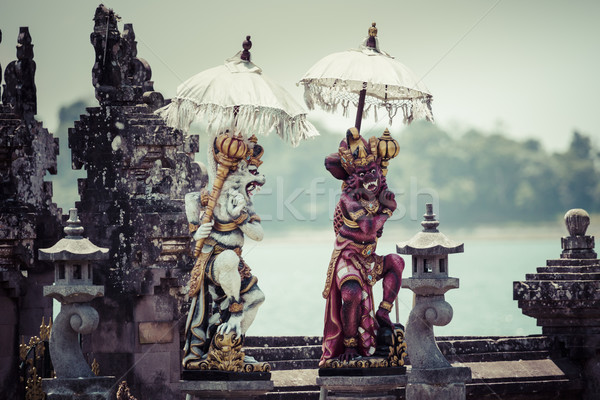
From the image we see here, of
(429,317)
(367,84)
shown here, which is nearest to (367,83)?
(367,84)

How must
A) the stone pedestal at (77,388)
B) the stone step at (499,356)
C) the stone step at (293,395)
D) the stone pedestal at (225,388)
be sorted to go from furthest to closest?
the stone step at (499,356), the stone step at (293,395), the stone pedestal at (77,388), the stone pedestal at (225,388)

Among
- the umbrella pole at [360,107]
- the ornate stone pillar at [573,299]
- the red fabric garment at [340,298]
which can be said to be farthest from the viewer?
the ornate stone pillar at [573,299]

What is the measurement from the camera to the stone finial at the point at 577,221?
18000 mm

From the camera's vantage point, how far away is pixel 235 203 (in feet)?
48.2

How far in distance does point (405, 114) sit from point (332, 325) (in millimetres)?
2789

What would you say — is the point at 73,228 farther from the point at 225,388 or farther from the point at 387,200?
the point at 387,200

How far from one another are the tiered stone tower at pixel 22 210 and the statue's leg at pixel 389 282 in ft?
18.6

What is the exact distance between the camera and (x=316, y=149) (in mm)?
66438

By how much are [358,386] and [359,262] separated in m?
1.35

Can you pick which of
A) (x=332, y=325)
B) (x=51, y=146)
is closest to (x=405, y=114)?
(x=332, y=325)

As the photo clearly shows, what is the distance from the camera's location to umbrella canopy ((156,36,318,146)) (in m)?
14.7

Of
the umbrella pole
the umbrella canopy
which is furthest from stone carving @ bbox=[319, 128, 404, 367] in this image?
the umbrella canopy

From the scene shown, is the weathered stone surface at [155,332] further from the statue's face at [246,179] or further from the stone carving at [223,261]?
the statue's face at [246,179]

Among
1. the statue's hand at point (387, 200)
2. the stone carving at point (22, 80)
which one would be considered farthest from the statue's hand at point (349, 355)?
the stone carving at point (22, 80)
